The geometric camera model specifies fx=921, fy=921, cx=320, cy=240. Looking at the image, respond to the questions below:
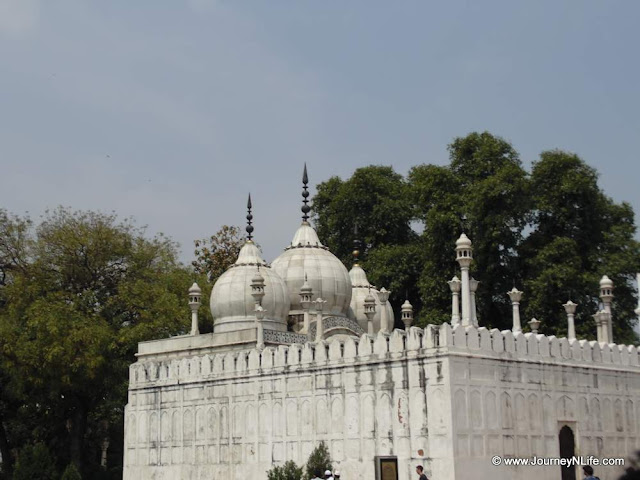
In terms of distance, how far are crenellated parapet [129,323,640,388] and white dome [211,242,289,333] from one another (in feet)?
7.37

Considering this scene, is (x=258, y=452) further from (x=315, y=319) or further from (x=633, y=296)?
(x=633, y=296)

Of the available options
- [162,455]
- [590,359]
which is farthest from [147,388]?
[590,359]

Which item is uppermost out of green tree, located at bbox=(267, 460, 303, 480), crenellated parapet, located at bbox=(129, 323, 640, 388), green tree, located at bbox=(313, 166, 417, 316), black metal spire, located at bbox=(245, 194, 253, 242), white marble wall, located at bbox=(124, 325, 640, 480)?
green tree, located at bbox=(313, 166, 417, 316)

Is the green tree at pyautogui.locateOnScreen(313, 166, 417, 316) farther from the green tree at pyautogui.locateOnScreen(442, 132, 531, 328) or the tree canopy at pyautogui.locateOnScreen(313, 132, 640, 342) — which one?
the green tree at pyautogui.locateOnScreen(442, 132, 531, 328)

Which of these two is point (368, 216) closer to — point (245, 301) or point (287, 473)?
point (245, 301)

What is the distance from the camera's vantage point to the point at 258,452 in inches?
1027

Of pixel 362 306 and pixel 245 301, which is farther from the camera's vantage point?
pixel 362 306

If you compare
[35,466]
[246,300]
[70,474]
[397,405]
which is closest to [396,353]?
[397,405]

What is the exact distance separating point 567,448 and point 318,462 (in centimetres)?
650

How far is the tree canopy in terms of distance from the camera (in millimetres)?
36906

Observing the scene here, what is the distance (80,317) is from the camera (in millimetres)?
34469

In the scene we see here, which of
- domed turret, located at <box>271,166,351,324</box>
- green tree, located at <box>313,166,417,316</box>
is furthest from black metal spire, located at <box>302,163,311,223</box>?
green tree, located at <box>313,166,417,316</box>

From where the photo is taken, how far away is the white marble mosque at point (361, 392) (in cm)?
2225

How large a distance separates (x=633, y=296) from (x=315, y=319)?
14.2 meters
